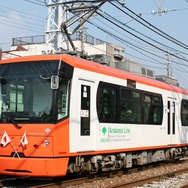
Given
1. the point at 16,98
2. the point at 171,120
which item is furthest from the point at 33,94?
the point at 171,120

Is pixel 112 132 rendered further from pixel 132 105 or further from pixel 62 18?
pixel 62 18

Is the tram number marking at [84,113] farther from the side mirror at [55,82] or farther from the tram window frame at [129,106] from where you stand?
the tram window frame at [129,106]

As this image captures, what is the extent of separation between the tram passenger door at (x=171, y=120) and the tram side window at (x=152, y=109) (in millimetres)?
882

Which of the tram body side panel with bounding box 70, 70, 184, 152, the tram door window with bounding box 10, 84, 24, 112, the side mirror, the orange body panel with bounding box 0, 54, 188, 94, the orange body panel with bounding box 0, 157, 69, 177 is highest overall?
the orange body panel with bounding box 0, 54, 188, 94

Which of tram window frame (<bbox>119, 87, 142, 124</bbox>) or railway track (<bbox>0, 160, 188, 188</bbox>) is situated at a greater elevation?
tram window frame (<bbox>119, 87, 142, 124</bbox>)

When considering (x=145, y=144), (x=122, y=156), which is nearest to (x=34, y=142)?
(x=122, y=156)

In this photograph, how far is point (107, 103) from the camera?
38.5 feet

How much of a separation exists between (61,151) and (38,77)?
1.89 m

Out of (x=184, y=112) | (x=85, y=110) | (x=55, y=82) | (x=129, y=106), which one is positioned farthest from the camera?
(x=184, y=112)

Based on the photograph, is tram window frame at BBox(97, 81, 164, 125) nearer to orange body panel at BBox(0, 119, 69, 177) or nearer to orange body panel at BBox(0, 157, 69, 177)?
orange body panel at BBox(0, 119, 69, 177)

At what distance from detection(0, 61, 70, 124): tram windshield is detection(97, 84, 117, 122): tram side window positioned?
1.53m

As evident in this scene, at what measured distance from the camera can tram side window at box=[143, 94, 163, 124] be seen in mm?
14000

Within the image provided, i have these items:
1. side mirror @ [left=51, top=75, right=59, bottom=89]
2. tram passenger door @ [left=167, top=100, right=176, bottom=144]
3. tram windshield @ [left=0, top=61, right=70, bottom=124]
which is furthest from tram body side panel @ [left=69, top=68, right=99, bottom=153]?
tram passenger door @ [left=167, top=100, right=176, bottom=144]

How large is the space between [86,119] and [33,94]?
1525 mm
